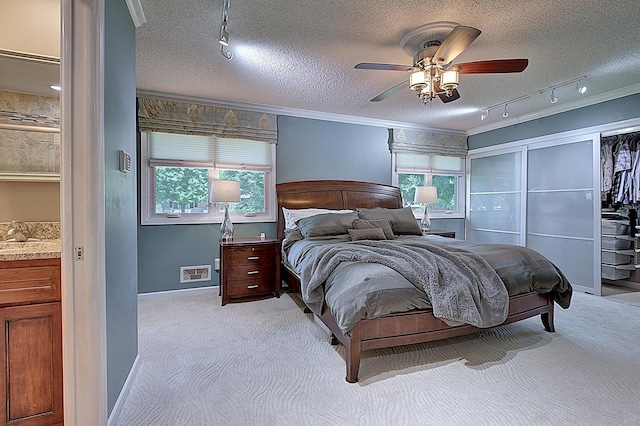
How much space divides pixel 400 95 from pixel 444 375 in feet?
10.3

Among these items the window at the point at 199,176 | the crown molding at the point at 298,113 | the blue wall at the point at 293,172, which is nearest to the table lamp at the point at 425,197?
the blue wall at the point at 293,172

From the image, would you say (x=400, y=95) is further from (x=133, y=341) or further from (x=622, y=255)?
(x=622, y=255)

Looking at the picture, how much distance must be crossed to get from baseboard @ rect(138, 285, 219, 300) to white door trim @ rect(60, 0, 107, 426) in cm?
254

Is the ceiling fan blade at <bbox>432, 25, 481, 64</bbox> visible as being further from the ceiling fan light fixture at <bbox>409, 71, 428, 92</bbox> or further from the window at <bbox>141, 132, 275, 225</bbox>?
the window at <bbox>141, 132, 275, 225</bbox>

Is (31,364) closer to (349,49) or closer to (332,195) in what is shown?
(349,49)

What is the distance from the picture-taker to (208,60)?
293 cm

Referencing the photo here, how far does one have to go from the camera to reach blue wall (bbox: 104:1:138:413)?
1580 millimetres

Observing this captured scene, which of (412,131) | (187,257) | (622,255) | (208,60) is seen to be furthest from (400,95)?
(622,255)

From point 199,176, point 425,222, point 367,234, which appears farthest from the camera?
point 425,222

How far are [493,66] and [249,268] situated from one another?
10.1ft

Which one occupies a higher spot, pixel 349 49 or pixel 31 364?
pixel 349 49

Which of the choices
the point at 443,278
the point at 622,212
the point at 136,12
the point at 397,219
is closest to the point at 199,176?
the point at 136,12

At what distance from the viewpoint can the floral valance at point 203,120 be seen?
372 centimetres

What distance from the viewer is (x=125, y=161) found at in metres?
1.82
